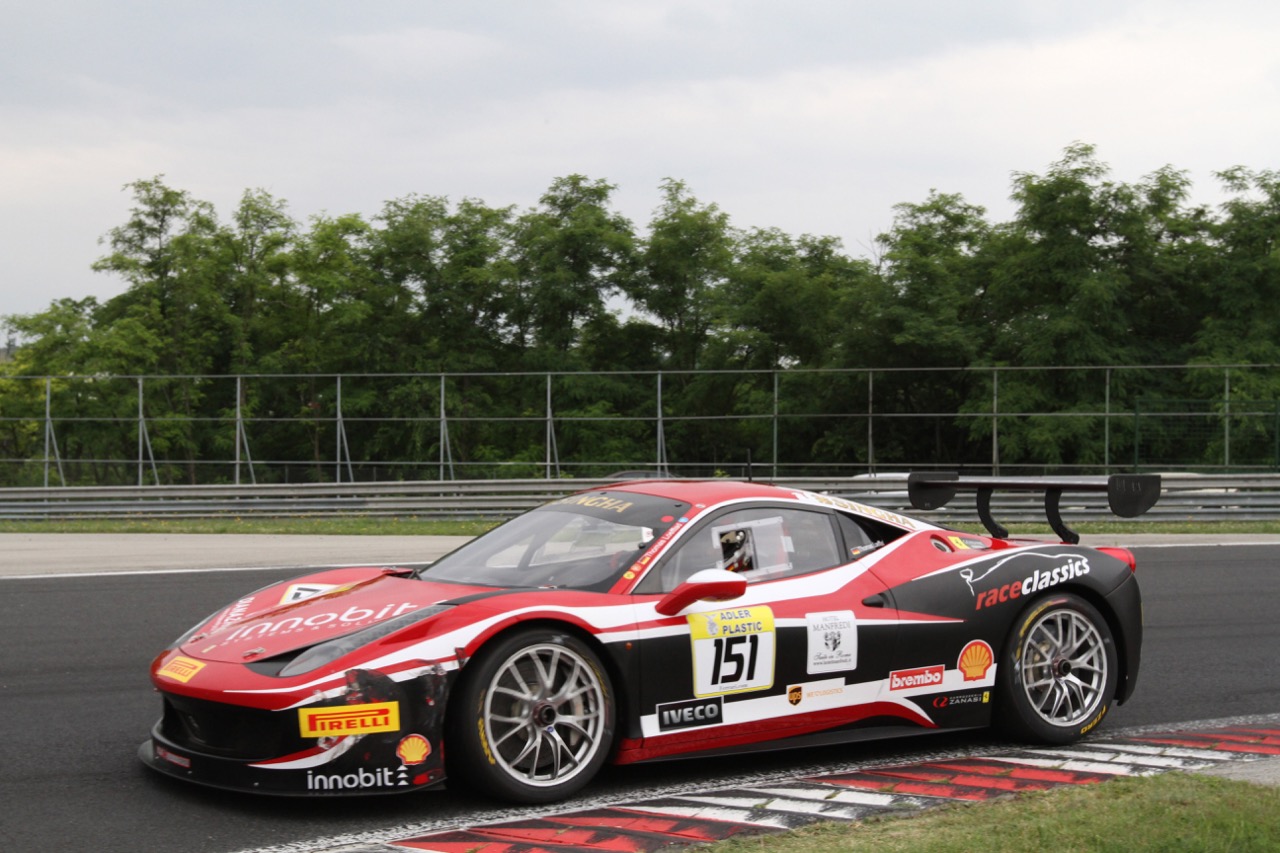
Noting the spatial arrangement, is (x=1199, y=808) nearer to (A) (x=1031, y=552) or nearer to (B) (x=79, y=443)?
(A) (x=1031, y=552)

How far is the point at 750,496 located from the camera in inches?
234

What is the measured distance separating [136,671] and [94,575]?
18.4ft

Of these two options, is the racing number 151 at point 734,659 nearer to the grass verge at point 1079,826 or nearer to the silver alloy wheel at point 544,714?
the silver alloy wheel at point 544,714

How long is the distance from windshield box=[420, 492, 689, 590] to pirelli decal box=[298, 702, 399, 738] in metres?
0.99

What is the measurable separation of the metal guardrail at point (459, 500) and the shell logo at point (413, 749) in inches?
581

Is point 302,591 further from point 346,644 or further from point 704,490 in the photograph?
point 704,490

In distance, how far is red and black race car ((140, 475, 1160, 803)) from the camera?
15.6 ft

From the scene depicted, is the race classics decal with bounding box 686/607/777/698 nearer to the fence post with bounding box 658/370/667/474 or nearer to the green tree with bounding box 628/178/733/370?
the fence post with bounding box 658/370/667/474

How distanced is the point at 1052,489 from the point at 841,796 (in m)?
2.33

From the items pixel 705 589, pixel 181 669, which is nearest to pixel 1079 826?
pixel 705 589

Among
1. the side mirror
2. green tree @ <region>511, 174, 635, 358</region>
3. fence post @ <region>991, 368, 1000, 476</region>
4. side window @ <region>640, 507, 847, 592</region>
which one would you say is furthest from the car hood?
green tree @ <region>511, 174, 635, 358</region>

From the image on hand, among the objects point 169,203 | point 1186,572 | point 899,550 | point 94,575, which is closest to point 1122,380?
point 1186,572

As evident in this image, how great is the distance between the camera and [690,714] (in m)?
5.29

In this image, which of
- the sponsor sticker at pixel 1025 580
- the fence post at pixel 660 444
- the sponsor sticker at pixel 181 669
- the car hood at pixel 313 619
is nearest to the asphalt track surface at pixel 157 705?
the sponsor sticker at pixel 181 669
